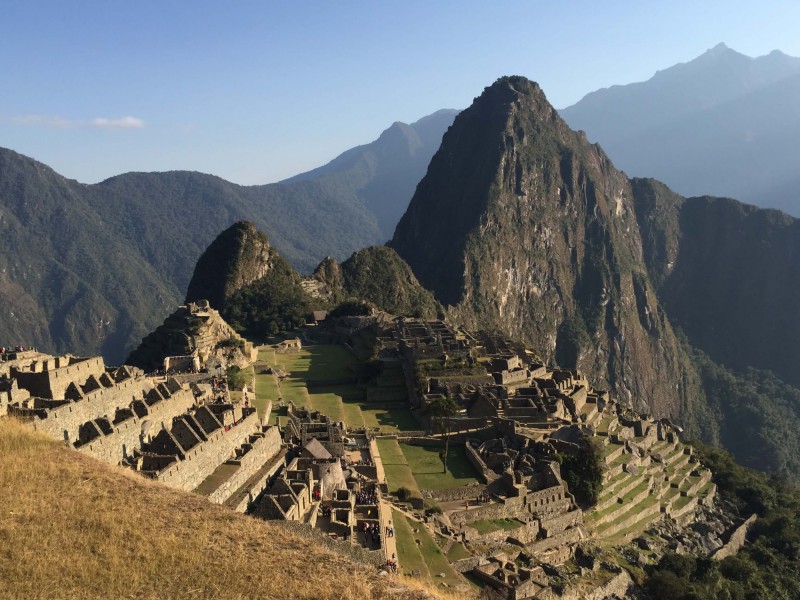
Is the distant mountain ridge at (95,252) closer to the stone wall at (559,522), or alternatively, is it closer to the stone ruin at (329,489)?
the stone ruin at (329,489)

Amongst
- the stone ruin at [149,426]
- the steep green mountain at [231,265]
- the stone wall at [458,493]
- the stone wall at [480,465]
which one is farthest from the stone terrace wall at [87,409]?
the steep green mountain at [231,265]

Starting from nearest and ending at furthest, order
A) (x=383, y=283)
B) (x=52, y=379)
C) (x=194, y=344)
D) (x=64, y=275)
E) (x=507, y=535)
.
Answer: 1. (x=52, y=379)
2. (x=507, y=535)
3. (x=194, y=344)
4. (x=383, y=283)
5. (x=64, y=275)

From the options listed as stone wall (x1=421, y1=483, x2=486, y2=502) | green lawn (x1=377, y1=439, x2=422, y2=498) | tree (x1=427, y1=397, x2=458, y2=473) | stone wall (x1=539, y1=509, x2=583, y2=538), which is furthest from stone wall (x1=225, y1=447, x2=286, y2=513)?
stone wall (x1=539, y1=509, x2=583, y2=538)

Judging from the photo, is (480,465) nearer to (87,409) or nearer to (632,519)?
(632,519)

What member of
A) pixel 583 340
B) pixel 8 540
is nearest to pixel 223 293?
pixel 8 540

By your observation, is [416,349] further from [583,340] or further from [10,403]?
[583,340]

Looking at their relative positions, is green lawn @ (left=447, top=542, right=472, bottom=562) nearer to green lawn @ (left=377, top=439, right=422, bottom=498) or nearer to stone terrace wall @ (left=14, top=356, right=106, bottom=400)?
green lawn @ (left=377, top=439, right=422, bottom=498)

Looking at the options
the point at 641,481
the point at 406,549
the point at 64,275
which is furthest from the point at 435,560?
the point at 64,275
